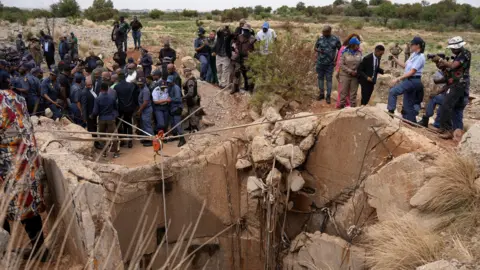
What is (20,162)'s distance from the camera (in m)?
4.07

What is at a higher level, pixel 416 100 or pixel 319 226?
pixel 416 100

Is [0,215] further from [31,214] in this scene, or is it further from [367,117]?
[367,117]

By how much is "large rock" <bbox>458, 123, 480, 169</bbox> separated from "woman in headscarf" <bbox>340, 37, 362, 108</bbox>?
3.20 meters

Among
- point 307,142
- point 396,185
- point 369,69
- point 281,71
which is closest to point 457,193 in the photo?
point 396,185

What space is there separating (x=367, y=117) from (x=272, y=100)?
280 cm

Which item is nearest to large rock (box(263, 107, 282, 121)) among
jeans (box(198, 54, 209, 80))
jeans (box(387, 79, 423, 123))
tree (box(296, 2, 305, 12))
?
jeans (box(387, 79, 423, 123))

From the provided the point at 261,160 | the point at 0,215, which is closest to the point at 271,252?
the point at 261,160

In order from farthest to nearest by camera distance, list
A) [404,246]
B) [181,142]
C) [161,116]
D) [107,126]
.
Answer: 1. [161,116]
2. [181,142]
3. [107,126]
4. [404,246]

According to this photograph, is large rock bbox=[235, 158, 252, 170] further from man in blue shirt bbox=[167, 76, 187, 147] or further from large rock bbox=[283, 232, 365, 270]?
man in blue shirt bbox=[167, 76, 187, 147]

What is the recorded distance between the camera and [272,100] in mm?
8875

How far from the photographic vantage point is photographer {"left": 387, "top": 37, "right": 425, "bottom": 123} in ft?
22.7

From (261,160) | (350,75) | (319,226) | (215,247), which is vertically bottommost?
(215,247)

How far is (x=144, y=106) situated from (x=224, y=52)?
8.07ft

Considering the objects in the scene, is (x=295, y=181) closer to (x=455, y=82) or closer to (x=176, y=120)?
(x=455, y=82)
